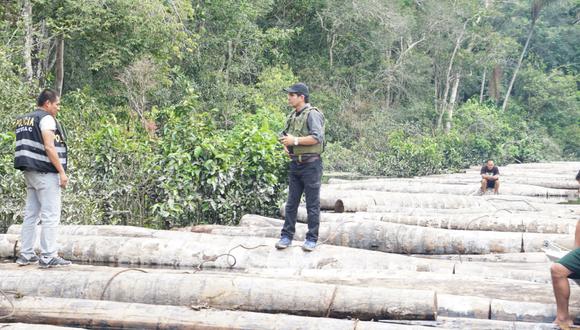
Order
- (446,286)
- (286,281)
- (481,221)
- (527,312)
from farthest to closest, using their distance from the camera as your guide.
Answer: (481,221), (446,286), (286,281), (527,312)

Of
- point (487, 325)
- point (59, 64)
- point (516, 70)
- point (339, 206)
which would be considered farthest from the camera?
point (516, 70)

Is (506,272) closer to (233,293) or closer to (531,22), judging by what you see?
(233,293)

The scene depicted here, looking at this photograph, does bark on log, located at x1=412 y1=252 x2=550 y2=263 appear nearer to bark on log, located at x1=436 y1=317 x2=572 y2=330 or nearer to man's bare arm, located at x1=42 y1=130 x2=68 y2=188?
bark on log, located at x1=436 y1=317 x2=572 y2=330

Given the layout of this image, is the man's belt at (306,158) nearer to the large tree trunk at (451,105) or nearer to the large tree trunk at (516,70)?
the large tree trunk at (451,105)

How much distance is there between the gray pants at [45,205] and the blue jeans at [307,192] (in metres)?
2.34

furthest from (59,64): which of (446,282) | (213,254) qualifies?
(446,282)

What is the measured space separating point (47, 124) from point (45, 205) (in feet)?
2.60

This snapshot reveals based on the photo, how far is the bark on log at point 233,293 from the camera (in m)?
5.99

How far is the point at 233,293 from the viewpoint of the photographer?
6.34m

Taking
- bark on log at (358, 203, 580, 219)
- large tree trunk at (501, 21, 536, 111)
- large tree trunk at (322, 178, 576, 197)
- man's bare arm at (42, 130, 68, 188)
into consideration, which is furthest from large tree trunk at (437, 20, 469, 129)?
man's bare arm at (42, 130, 68, 188)

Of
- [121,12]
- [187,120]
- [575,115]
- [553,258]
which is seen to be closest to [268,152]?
[187,120]

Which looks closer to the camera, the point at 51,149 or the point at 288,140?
the point at 51,149

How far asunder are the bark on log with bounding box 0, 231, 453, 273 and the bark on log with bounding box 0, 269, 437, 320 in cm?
125

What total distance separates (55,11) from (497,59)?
96.2 ft
